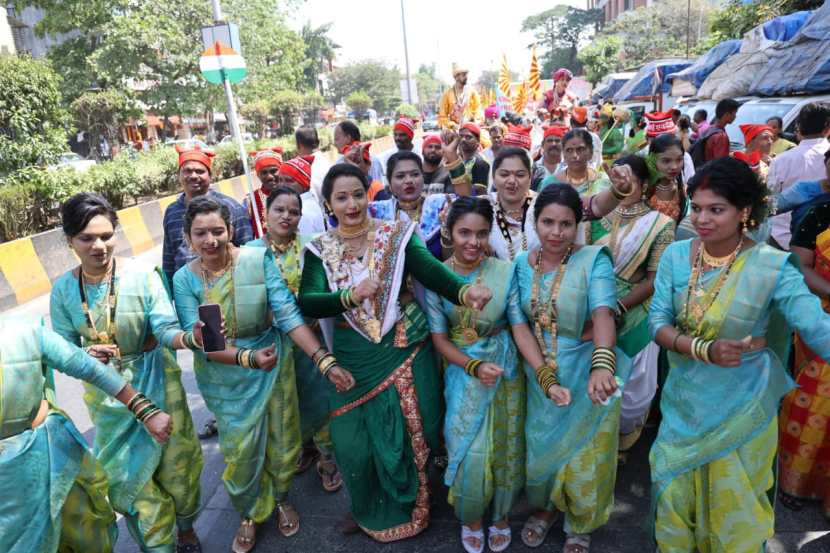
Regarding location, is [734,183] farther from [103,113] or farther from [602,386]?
[103,113]

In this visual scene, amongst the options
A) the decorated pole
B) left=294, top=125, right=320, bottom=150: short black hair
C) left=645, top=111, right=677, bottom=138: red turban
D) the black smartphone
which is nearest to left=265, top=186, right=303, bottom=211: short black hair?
the black smartphone

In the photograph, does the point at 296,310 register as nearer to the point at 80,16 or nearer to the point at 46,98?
the point at 46,98

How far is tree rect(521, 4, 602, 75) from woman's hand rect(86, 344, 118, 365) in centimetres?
6947

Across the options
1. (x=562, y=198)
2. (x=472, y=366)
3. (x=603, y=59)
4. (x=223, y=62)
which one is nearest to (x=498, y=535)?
(x=472, y=366)

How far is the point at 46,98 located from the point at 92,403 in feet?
28.0

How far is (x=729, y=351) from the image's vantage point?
1851 mm

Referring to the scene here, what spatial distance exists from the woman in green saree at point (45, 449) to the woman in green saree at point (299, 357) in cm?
91

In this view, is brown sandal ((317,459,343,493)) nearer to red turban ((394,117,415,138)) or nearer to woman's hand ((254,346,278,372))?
woman's hand ((254,346,278,372))

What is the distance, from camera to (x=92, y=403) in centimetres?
252

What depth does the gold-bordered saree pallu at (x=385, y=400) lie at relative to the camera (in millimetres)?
2596

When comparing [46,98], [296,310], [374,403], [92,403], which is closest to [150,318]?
[92,403]

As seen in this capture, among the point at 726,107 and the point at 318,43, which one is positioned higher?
the point at 318,43

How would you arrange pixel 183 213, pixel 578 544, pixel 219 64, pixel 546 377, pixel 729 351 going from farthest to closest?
1. pixel 219 64
2. pixel 183 213
3. pixel 578 544
4. pixel 546 377
5. pixel 729 351

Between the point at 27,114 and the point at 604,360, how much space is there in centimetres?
981
